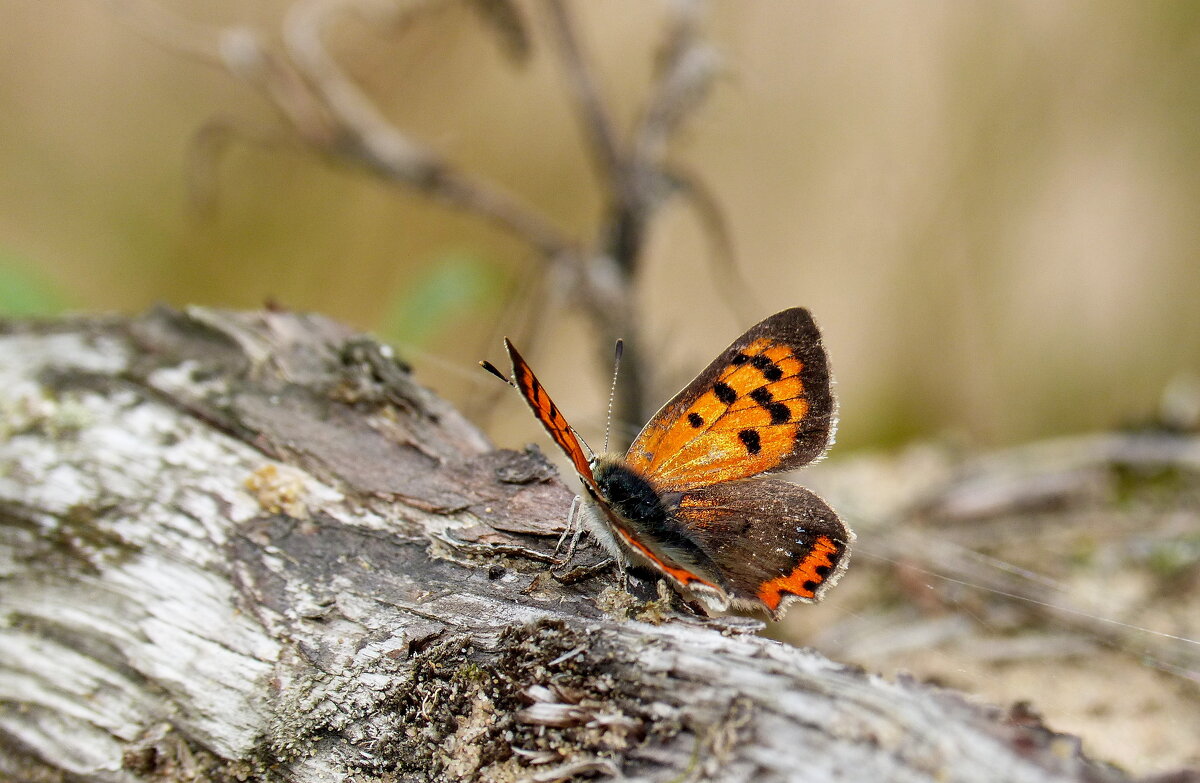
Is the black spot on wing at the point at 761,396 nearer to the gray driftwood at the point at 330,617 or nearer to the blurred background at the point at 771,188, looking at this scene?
the gray driftwood at the point at 330,617

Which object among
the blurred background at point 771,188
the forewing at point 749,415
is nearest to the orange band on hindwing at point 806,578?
the forewing at point 749,415

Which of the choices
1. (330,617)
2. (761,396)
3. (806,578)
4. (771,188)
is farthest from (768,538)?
(771,188)

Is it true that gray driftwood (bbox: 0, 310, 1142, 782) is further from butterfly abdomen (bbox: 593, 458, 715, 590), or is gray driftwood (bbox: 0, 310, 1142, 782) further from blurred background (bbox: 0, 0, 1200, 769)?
blurred background (bbox: 0, 0, 1200, 769)

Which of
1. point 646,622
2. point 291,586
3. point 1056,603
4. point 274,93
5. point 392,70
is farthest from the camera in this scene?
point 392,70

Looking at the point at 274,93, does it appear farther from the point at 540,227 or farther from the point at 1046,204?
the point at 1046,204

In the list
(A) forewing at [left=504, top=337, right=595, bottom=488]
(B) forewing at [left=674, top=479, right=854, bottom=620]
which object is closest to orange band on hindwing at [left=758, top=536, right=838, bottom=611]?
(B) forewing at [left=674, top=479, right=854, bottom=620]

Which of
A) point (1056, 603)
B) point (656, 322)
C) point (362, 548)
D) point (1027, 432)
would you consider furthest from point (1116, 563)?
point (362, 548)

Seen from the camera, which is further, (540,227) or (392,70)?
(392,70)
